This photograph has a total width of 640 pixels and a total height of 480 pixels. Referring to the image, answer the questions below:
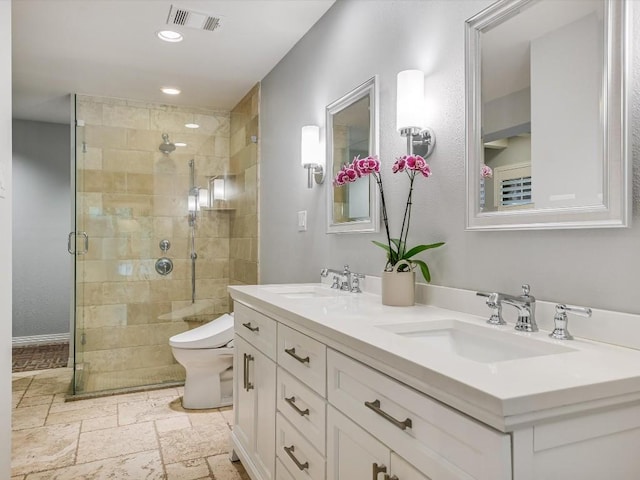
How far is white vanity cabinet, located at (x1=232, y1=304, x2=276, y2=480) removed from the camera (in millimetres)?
1755

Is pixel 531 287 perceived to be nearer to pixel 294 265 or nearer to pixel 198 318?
pixel 294 265

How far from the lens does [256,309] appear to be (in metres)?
1.92

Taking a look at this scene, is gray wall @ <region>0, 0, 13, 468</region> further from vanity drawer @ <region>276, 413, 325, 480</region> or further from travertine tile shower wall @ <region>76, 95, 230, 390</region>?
travertine tile shower wall @ <region>76, 95, 230, 390</region>

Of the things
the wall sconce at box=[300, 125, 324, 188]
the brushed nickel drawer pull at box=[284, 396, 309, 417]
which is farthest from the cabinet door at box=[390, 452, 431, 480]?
the wall sconce at box=[300, 125, 324, 188]

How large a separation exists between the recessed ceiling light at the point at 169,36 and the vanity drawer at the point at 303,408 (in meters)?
2.11

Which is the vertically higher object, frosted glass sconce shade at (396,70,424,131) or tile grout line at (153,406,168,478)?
frosted glass sconce shade at (396,70,424,131)

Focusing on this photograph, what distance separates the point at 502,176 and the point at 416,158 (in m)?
0.29

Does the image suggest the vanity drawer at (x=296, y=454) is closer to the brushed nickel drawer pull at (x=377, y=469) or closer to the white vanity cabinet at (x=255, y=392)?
the white vanity cabinet at (x=255, y=392)

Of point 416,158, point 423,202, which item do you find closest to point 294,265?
point 423,202

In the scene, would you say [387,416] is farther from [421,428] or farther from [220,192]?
[220,192]

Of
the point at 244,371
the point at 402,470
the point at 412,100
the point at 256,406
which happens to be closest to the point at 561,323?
the point at 402,470

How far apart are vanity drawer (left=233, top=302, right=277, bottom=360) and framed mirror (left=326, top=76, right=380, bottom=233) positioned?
0.61m

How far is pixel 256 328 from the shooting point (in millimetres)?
1928

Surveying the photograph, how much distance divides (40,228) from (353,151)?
4098 millimetres
